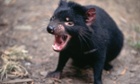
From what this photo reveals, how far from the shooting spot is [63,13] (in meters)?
3.72

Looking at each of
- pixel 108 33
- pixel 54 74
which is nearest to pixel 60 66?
pixel 54 74

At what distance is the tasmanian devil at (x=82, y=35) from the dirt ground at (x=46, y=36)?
8.5 inches

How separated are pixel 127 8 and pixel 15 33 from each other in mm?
2494

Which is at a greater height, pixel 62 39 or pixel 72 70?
pixel 62 39

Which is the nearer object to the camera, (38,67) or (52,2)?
(38,67)

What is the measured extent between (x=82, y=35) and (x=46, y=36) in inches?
71.0

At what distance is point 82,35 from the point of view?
3.87 m

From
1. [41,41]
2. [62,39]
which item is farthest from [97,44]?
[41,41]

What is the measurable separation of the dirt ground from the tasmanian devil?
22 centimetres

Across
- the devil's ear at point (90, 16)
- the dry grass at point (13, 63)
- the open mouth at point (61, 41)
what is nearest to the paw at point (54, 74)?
the dry grass at point (13, 63)

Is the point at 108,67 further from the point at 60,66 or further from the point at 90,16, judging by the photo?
the point at 90,16

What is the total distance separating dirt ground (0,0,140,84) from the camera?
4492 millimetres

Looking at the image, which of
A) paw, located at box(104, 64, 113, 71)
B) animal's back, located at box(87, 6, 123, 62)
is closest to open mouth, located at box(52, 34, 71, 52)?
animal's back, located at box(87, 6, 123, 62)

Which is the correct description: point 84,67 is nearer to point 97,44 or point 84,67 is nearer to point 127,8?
point 97,44
